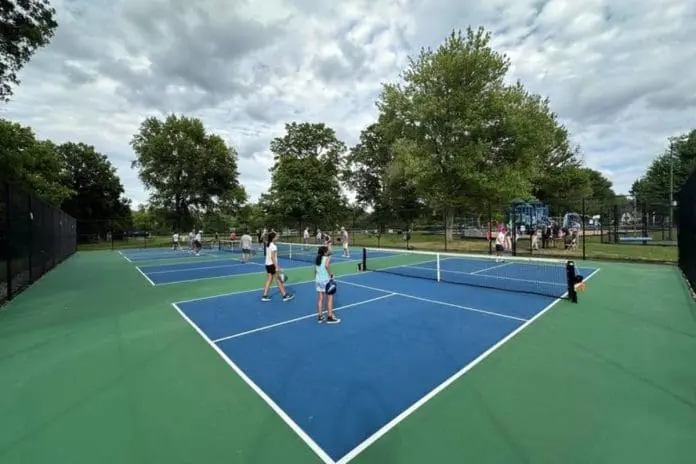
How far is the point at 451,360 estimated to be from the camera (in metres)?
5.36

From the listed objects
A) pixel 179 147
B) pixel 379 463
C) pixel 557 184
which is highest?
pixel 179 147

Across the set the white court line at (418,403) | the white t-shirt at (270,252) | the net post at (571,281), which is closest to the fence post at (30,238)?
the white t-shirt at (270,252)

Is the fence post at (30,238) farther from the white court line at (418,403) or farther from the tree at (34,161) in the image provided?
the tree at (34,161)

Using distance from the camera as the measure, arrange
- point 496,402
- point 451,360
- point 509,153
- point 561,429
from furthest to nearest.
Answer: point 509,153 < point 451,360 < point 496,402 < point 561,429

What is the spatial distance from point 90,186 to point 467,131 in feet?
168

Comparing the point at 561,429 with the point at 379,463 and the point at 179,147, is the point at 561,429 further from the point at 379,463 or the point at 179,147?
the point at 179,147

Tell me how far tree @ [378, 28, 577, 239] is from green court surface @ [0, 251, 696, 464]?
20828mm

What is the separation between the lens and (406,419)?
3740 millimetres

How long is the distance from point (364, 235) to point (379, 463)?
36.3m

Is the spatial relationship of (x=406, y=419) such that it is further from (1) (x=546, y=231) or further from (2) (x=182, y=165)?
(2) (x=182, y=165)

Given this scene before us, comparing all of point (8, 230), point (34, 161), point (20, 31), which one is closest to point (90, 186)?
point (34, 161)

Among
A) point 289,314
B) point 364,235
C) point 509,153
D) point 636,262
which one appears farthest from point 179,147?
point 636,262

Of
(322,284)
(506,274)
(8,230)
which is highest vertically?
(8,230)

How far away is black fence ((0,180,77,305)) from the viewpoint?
9.73 m
